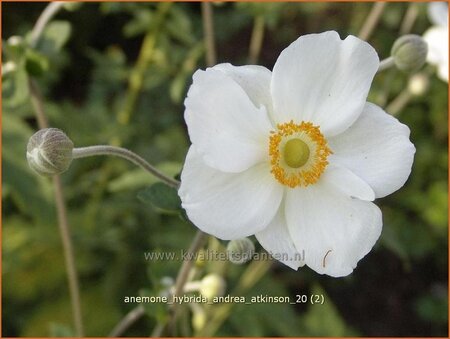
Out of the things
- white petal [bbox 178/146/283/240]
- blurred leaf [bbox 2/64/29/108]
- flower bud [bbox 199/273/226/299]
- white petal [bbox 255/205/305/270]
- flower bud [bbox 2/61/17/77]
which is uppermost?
flower bud [bbox 2/61/17/77]

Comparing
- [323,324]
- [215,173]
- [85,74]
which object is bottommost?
[323,324]

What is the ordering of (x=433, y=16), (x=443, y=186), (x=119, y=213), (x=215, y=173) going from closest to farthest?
(x=215, y=173), (x=433, y=16), (x=119, y=213), (x=443, y=186)

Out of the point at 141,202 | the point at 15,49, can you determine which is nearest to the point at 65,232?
the point at 15,49

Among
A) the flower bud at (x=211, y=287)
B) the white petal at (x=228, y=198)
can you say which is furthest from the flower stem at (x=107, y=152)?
the flower bud at (x=211, y=287)

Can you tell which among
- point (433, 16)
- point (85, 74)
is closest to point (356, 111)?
point (433, 16)

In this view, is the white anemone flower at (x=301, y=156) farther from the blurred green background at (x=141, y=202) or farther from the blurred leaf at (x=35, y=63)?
the blurred leaf at (x=35, y=63)

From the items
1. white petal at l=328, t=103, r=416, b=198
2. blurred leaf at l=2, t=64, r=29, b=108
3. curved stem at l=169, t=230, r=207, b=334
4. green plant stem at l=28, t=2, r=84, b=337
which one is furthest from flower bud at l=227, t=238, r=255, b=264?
blurred leaf at l=2, t=64, r=29, b=108

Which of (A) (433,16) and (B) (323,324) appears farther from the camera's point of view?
(B) (323,324)

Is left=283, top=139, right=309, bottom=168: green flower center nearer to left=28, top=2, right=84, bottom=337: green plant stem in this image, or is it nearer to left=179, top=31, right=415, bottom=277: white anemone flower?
left=179, top=31, right=415, bottom=277: white anemone flower

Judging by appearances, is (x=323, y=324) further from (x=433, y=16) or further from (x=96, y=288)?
(x=433, y=16)
